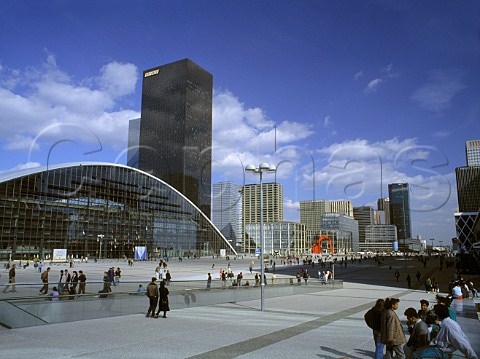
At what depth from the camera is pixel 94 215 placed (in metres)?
87.9

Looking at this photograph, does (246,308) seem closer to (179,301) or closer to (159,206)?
(179,301)

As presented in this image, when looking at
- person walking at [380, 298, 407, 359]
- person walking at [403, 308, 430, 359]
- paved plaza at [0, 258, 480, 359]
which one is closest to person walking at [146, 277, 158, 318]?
paved plaza at [0, 258, 480, 359]

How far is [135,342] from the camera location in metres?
11.1

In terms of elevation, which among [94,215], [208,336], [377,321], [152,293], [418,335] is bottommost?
[208,336]

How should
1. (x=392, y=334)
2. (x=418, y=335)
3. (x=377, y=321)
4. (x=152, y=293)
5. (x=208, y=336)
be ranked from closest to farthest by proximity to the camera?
1. (x=392, y=334)
2. (x=418, y=335)
3. (x=377, y=321)
4. (x=208, y=336)
5. (x=152, y=293)

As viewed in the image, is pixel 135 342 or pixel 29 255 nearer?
pixel 135 342

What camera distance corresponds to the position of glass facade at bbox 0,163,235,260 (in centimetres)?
7344

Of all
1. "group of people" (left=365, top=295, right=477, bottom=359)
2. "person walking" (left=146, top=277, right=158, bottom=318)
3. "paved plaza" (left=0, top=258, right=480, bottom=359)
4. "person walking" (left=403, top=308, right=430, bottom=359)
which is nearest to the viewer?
"group of people" (left=365, top=295, right=477, bottom=359)

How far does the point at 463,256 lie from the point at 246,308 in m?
50.9

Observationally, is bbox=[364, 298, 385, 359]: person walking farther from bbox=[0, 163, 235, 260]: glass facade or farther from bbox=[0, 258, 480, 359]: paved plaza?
bbox=[0, 163, 235, 260]: glass facade

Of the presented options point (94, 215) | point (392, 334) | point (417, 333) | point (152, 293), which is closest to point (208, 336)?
point (152, 293)

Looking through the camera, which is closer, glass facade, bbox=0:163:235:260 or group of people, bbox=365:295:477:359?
group of people, bbox=365:295:477:359

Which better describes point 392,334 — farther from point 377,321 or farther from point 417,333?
point 377,321

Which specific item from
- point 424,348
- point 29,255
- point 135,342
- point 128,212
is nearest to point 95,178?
point 128,212
